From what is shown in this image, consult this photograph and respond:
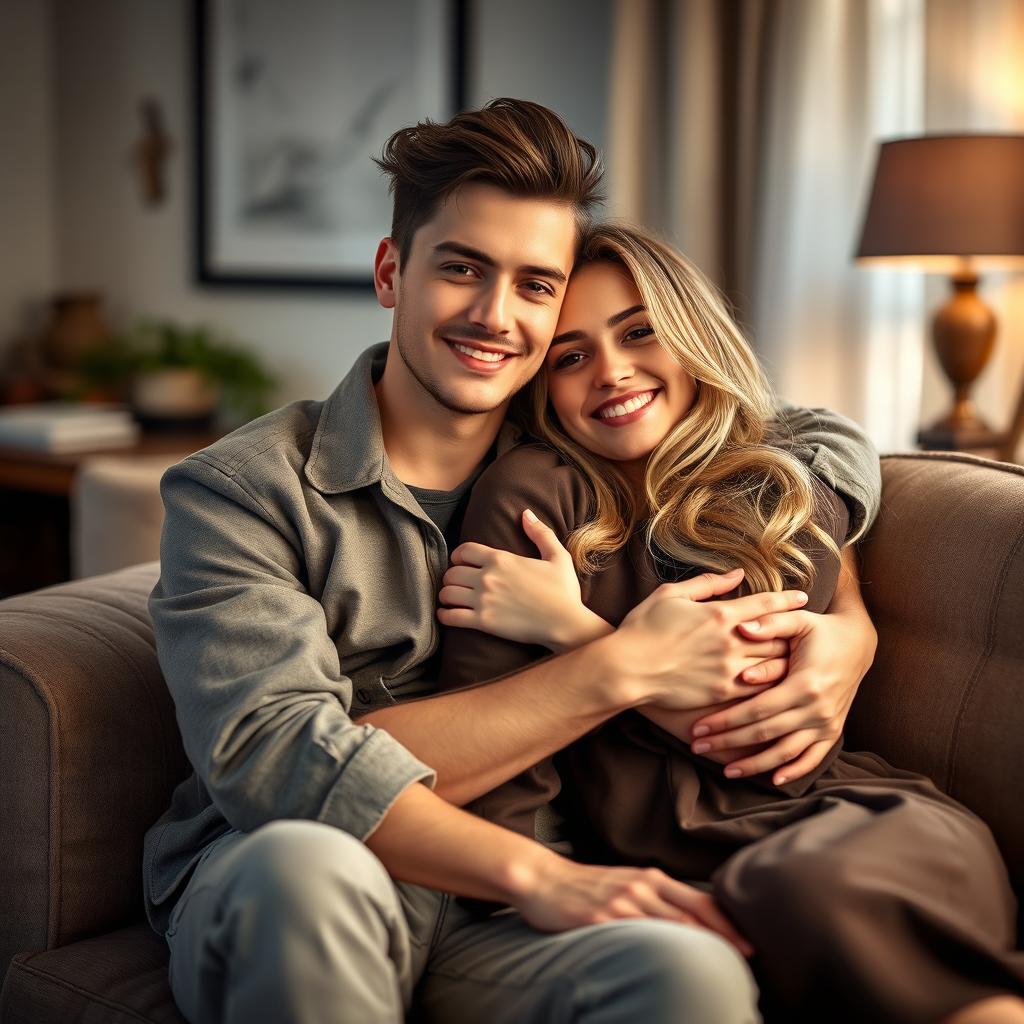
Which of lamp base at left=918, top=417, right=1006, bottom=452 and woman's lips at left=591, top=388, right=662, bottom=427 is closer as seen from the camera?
woman's lips at left=591, top=388, right=662, bottom=427

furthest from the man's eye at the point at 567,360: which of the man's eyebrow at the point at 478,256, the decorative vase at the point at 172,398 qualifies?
the decorative vase at the point at 172,398

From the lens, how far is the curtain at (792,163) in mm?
3289

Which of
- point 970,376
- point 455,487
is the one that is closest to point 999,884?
point 455,487

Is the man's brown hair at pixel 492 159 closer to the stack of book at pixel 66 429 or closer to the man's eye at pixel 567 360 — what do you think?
the man's eye at pixel 567 360

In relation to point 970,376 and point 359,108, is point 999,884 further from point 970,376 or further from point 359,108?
point 359,108

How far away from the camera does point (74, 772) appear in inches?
59.0

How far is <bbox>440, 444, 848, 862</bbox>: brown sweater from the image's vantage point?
1489 mm

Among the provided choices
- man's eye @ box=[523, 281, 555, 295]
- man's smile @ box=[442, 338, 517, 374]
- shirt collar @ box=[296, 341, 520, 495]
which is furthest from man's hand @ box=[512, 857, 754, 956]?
man's eye @ box=[523, 281, 555, 295]

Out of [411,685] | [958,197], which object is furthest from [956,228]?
[411,685]

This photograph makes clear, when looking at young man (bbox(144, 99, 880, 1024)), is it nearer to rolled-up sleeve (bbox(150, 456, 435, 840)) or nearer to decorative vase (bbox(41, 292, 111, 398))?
rolled-up sleeve (bbox(150, 456, 435, 840))

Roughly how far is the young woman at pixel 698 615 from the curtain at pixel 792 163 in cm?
171

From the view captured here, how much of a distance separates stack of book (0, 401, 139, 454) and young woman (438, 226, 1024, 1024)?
2637 mm

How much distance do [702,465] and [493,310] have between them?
340mm

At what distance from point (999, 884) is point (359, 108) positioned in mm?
3545
